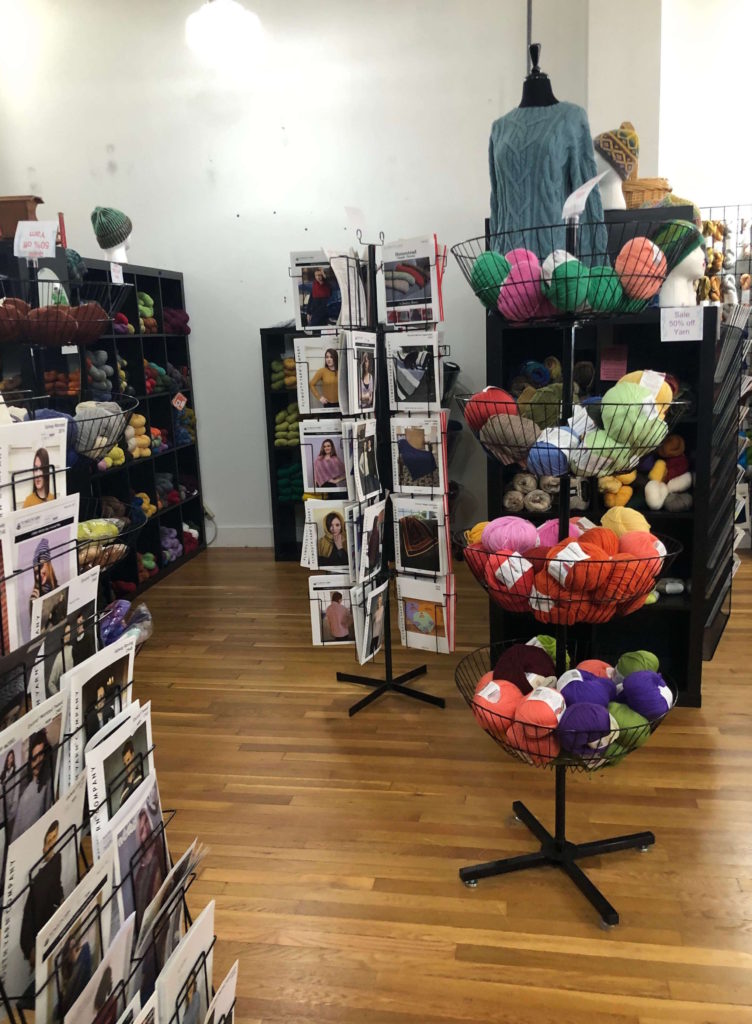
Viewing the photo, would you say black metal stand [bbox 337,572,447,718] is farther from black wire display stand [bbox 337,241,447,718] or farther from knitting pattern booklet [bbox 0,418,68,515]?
knitting pattern booklet [bbox 0,418,68,515]

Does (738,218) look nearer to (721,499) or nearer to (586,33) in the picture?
(586,33)

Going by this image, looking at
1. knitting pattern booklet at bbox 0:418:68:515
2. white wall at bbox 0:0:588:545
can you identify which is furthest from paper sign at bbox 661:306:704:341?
white wall at bbox 0:0:588:545

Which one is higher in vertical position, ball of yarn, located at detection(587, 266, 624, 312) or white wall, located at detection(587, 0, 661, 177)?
white wall, located at detection(587, 0, 661, 177)

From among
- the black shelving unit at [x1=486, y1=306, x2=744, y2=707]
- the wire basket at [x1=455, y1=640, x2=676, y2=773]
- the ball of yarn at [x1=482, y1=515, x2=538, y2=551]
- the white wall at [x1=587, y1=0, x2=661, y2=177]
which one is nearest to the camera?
the wire basket at [x1=455, y1=640, x2=676, y2=773]

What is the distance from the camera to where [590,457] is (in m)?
1.84

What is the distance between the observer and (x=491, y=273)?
193 cm

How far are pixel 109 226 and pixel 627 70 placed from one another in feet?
9.22

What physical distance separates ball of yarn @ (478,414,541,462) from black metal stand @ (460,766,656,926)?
2.59 feet

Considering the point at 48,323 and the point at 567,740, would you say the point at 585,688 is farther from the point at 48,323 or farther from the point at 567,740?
the point at 48,323

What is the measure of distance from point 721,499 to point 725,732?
0.92 m

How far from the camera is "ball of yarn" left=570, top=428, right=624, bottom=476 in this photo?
1.83 meters

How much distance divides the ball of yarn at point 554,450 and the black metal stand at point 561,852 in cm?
76

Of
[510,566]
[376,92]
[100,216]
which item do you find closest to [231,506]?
[100,216]

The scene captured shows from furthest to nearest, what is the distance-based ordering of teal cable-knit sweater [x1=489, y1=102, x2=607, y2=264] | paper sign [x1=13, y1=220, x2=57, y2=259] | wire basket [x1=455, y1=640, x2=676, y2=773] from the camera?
1. teal cable-knit sweater [x1=489, y1=102, x2=607, y2=264]
2. paper sign [x1=13, y1=220, x2=57, y2=259]
3. wire basket [x1=455, y1=640, x2=676, y2=773]
